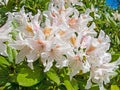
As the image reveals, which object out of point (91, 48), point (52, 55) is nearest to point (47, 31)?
point (52, 55)

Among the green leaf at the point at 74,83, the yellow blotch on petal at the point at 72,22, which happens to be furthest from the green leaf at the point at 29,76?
the yellow blotch on petal at the point at 72,22

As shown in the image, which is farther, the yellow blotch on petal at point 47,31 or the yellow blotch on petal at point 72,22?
the yellow blotch on petal at point 72,22

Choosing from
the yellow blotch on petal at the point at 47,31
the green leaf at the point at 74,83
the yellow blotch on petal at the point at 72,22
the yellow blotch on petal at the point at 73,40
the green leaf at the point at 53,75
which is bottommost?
the green leaf at the point at 74,83

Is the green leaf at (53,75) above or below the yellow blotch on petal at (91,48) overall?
below

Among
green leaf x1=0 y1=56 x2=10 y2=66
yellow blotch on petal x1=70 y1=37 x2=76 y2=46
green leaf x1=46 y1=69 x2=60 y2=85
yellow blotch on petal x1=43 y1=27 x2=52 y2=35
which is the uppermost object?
yellow blotch on petal x1=43 y1=27 x2=52 y2=35

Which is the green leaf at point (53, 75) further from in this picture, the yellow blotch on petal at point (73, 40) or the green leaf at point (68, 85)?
the yellow blotch on petal at point (73, 40)

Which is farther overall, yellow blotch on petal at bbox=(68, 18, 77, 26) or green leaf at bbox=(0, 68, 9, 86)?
yellow blotch on petal at bbox=(68, 18, 77, 26)

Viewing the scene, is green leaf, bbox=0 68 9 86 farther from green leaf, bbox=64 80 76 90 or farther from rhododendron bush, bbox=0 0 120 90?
green leaf, bbox=64 80 76 90

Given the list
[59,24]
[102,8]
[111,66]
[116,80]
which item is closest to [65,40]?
[59,24]

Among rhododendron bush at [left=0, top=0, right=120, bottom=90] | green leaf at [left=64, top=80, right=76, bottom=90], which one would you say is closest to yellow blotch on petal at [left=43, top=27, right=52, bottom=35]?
rhododendron bush at [left=0, top=0, right=120, bottom=90]
